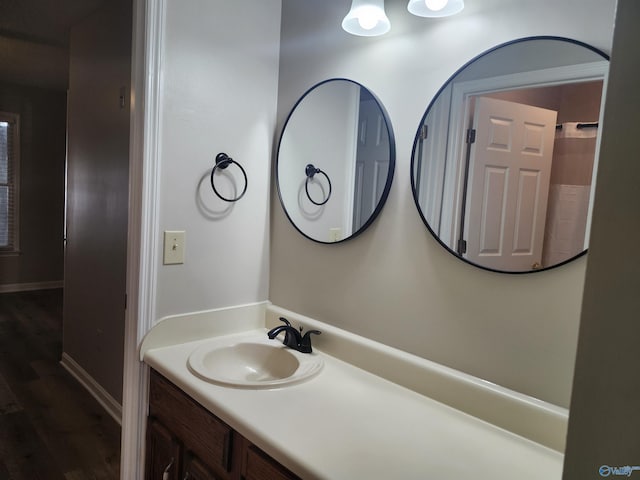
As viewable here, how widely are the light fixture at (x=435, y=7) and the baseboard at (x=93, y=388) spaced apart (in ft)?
8.30

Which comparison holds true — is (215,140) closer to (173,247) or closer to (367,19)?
(173,247)

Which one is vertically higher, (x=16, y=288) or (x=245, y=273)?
(x=245, y=273)

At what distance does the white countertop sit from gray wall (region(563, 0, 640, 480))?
1.84 feet

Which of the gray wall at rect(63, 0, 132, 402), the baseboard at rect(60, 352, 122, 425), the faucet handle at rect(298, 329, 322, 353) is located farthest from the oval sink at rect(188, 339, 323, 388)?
the baseboard at rect(60, 352, 122, 425)

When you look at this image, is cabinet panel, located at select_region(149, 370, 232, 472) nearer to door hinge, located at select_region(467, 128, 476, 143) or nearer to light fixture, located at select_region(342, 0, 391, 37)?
door hinge, located at select_region(467, 128, 476, 143)

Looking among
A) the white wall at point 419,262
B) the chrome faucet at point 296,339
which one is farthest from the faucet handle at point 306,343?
the white wall at point 419,262

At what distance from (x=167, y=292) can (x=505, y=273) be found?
112 centimetres

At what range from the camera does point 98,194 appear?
2.70 metres

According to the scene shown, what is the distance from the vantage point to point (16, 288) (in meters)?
5.38

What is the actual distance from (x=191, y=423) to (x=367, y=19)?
136 cm

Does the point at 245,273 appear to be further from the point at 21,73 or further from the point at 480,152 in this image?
the point at 21,73

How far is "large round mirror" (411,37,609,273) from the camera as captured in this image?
1.02 meters

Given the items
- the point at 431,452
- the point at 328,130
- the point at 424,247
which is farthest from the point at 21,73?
the point at 431,452

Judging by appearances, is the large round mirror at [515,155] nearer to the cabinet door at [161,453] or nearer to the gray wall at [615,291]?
the gray wall at [615,291]
